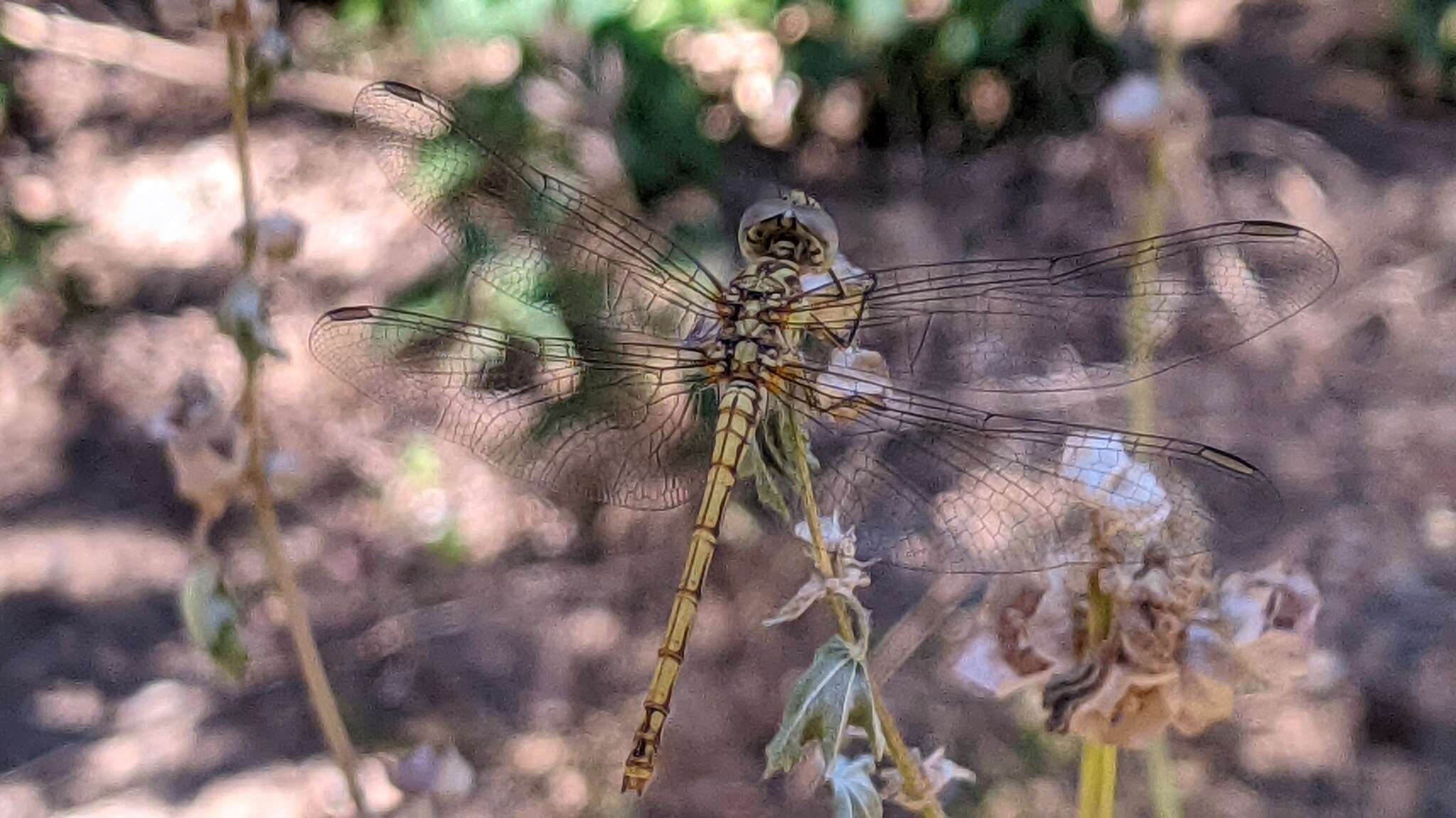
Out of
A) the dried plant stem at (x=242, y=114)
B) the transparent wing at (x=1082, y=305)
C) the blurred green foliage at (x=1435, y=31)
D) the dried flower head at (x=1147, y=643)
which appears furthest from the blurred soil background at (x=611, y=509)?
the dried plant stem at (x=242, y=114)

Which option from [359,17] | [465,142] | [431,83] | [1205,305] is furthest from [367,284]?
[1205,305]

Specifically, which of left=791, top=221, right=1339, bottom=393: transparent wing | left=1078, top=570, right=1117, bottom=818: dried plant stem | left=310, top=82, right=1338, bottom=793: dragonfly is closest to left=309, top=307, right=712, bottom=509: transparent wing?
left=310, top=82, right=1338, bottom=793: dragonfly

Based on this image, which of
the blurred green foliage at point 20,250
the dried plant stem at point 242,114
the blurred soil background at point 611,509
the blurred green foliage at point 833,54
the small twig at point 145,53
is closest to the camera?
the dried plant stem at point 242,114

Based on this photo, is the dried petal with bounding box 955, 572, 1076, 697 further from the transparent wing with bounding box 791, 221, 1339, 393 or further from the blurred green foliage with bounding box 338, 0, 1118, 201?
the blurred green foliage with bounding box 338, 0, 1118, 201

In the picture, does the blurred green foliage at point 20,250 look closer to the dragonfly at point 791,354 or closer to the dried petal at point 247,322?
the dragonfly at point 791,354

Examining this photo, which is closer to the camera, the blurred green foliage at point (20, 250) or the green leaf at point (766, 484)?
the green leaf at point (766, 484)

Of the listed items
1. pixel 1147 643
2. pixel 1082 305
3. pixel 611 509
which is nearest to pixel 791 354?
pixel 1082 305

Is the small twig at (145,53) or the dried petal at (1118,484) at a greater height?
the small twig at (145,53)
